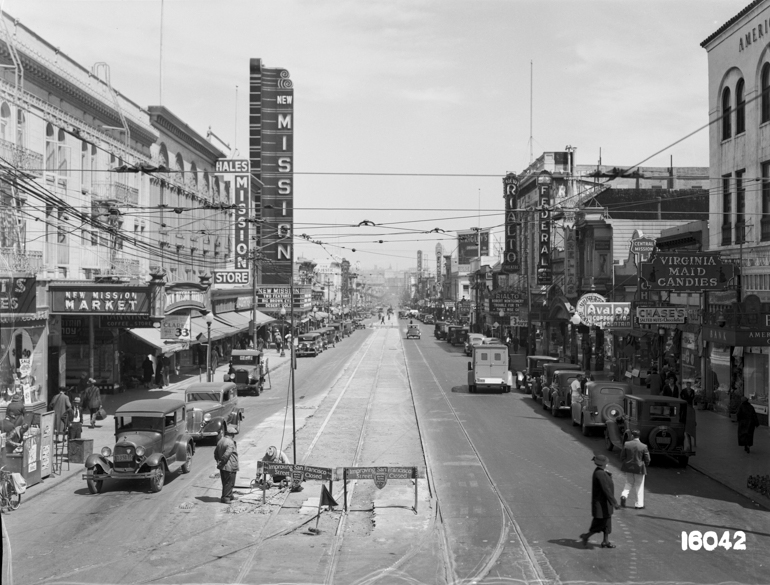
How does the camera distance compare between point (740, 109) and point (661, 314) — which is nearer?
point (740, 109)

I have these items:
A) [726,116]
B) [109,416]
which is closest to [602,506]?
[109,416]

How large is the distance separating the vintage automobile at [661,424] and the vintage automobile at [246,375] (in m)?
22.7

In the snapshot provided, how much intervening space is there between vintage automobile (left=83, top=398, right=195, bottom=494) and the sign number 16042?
11.1m

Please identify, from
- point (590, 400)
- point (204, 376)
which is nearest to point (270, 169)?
point (204, 376)

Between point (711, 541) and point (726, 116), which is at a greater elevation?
point (726, 116)

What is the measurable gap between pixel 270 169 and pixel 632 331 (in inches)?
1857

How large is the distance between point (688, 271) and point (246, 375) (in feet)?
70.5

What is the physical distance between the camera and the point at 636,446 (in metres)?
15.9

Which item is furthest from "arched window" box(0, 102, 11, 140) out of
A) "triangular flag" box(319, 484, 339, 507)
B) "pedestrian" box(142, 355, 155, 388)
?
"triangular flag" box(319, 484, 339, 507)

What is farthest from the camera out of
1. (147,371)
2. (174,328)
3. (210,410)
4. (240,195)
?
(240,195)

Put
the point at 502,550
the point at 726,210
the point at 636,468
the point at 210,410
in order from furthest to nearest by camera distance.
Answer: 1. the point at 726,210
2. the point at 210,410
3. the point at 636,468
4. the point at 502,550

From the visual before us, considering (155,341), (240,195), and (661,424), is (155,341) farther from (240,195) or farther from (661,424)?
(661,424)

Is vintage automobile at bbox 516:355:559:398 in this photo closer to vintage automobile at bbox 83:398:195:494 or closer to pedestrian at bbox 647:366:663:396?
pedestrian at bbox 647:366:663:396

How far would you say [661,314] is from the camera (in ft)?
108
